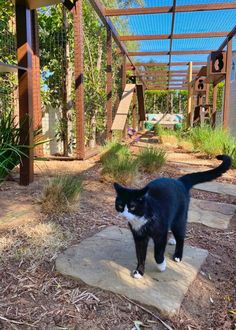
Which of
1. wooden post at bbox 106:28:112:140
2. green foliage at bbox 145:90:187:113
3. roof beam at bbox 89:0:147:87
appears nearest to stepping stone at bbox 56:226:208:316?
roof beam at bbox 89:0:147:87

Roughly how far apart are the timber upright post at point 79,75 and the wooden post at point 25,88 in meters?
1.70

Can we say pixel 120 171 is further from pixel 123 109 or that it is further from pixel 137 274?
pixel 123 109

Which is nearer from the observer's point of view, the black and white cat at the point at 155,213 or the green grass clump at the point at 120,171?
the black and white cat at the point at 155,213

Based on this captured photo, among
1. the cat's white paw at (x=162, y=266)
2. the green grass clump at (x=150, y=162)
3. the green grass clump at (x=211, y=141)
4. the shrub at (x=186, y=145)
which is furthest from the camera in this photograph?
the shrub at (x=186, y=145)

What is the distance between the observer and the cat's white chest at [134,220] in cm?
164

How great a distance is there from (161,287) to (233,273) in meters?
0.59

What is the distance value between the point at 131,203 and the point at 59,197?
1218 mm

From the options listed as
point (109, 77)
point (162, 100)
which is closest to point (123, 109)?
point (109, 77)

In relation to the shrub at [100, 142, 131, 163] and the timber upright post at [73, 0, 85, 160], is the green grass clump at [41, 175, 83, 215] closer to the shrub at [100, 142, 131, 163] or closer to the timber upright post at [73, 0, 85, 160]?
the shrub at [100, 142, 131, 163]

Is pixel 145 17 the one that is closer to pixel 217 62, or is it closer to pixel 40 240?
pixel 217 62

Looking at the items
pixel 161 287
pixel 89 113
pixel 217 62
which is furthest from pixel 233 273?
pixel 217 62

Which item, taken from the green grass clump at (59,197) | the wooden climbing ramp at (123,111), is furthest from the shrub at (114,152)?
the wooden climbing ramp at (123,111)

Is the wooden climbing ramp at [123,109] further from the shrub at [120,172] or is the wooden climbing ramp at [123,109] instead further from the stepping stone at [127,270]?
the stepping stone at [127,270]

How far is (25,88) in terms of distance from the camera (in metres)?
3.43
